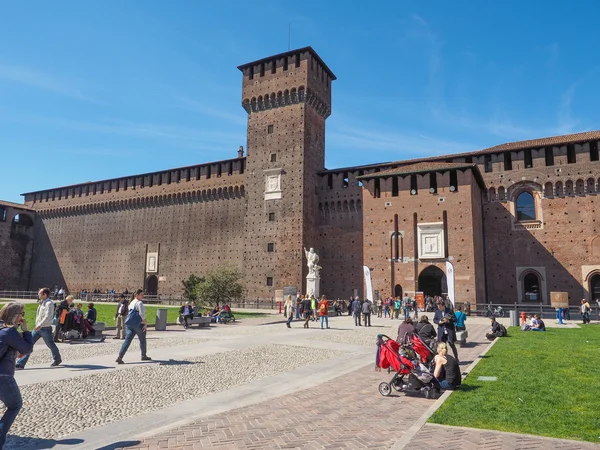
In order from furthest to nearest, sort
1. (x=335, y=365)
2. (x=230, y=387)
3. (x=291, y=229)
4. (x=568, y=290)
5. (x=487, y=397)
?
(x=291, y=229), (x=568, y=290), (x=335, y=365), (x=230, y=387), (x=487, y=397)

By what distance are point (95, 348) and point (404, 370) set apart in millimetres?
7791

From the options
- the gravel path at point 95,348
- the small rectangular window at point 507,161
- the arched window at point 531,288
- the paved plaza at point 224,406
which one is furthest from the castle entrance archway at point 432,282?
the gravel path at point 95,348

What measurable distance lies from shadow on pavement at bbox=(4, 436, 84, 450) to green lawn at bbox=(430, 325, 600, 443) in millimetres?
3880

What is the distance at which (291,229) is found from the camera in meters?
33.5

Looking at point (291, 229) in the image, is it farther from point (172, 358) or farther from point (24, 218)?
point (24, 218)

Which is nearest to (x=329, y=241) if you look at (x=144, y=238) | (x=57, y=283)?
(x=144, y=238)

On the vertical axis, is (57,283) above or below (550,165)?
below

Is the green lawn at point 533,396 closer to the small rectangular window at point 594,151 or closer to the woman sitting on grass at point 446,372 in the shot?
the woman sitting on grass at point 446,372

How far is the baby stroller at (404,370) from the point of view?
6.21m

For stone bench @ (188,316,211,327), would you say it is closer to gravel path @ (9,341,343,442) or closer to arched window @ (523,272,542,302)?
gravel path @ (9,341,343,442)

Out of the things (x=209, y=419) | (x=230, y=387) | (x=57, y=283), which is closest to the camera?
(x=209, y=419)

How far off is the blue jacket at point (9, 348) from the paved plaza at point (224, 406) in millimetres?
825

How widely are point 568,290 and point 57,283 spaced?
50.0 m

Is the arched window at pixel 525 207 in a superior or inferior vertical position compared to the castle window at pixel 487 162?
inferior
